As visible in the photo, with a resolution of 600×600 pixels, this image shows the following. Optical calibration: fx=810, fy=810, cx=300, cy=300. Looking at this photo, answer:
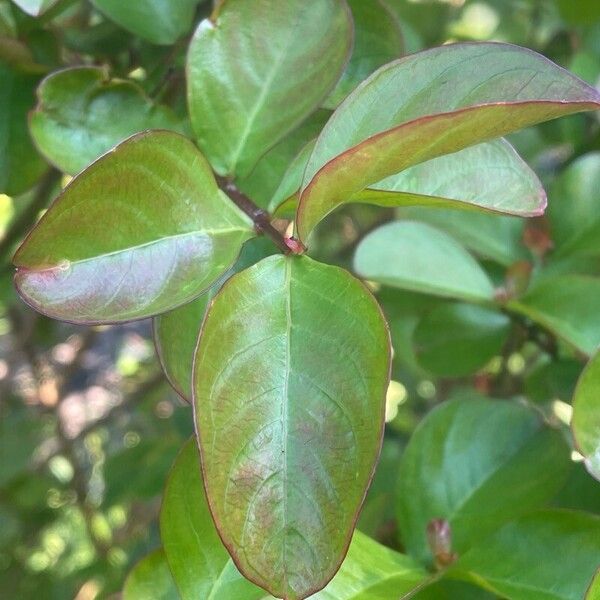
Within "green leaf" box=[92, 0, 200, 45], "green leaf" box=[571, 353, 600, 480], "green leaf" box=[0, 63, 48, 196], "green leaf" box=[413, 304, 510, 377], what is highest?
"green leaf" box=[92, 0, 200, 45]

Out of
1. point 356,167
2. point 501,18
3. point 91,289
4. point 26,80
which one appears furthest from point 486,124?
point 501,18

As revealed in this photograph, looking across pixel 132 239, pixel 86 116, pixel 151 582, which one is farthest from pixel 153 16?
pixel 151 582

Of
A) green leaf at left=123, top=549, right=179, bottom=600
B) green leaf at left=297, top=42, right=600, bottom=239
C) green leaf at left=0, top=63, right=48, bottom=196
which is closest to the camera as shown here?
green leaf at left=297, top=42, right=600, bottom=239

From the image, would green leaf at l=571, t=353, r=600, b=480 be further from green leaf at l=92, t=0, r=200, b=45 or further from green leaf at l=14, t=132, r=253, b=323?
green leaf at l=92, t=0, r=200, b=45

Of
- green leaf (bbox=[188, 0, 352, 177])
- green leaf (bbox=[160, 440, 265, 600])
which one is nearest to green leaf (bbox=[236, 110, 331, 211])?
green leaf (bbox=[188, 0, 352, 177])

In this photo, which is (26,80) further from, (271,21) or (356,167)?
(356,167)

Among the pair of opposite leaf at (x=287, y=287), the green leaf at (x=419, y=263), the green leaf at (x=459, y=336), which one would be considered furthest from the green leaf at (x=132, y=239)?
the green leaf at (x=459, y=336)

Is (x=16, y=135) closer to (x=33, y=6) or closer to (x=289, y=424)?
(x=33, y=6)
